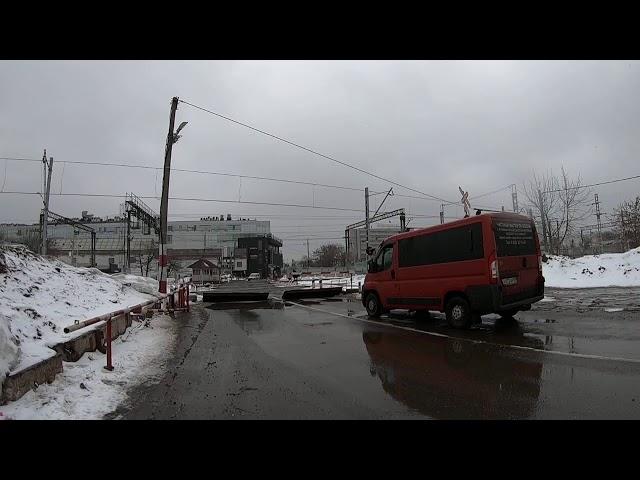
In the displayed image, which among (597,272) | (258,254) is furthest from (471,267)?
(258,254)

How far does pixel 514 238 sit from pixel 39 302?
9.49 metres

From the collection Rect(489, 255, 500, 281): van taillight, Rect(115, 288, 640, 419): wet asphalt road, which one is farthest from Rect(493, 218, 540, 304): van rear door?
Rect(115, 288, 640, 419): wet asphalt road

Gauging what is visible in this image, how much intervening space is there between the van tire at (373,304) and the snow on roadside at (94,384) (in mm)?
5948

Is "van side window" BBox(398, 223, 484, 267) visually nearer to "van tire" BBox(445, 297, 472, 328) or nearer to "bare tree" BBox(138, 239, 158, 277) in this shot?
"van tire" BBox(445, 297, 472, 328)

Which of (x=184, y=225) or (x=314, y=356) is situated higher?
(x=184, y=225)

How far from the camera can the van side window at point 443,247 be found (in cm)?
933

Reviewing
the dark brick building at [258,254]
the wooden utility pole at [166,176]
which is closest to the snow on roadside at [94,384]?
the wooden utility pole at [166,176]

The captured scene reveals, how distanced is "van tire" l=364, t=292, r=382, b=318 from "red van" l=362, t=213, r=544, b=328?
3.57 ft

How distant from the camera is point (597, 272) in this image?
2517 cm

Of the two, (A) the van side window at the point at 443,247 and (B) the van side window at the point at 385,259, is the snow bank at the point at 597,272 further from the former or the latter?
(A) the van side window at the point at 443,247
